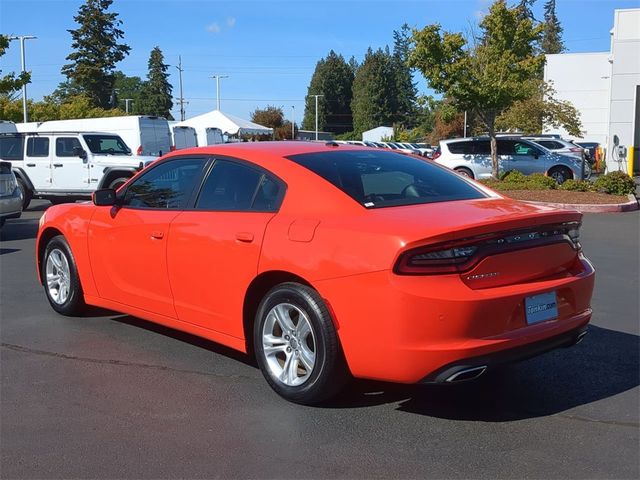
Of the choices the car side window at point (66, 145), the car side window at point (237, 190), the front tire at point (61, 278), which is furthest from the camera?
the car side window at point (66, 145)

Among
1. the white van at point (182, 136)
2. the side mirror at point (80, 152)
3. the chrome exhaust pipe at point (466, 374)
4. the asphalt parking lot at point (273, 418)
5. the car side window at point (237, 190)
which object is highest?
the white van at point (182, 136)

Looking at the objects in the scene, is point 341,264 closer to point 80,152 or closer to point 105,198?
point 105,198

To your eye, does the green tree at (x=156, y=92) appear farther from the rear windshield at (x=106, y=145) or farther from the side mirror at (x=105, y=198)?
the side mirror at (x=105, y=198)

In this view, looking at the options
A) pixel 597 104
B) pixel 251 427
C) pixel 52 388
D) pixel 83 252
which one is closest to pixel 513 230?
pixel 251 427

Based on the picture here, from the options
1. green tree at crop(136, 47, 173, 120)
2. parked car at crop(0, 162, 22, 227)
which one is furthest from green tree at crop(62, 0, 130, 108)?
parked car at crop(0, 162, 22, 227)

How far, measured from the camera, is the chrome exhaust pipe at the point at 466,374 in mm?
3720

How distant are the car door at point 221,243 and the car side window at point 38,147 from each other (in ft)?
46.0

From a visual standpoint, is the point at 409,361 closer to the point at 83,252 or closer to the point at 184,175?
the point at 184,175

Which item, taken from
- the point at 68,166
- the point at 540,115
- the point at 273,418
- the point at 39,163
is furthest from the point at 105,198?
the point at 540,115

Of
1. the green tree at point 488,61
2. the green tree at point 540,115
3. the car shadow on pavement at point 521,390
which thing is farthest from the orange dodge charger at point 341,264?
the green tree at point 540,115

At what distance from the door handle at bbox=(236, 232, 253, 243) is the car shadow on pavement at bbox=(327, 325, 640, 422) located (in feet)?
3.84

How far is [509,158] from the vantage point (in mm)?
23188

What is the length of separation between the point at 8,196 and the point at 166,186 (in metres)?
7.50

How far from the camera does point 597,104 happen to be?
49594mm
